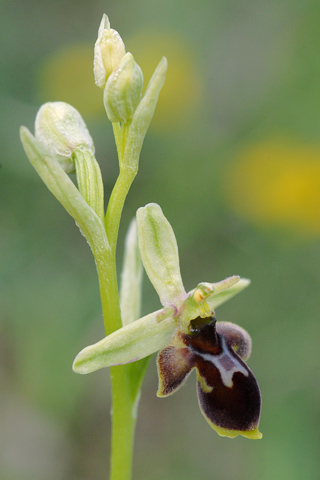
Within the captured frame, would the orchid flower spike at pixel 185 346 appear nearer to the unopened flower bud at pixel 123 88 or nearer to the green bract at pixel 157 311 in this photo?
the green bract at pixel 157 311

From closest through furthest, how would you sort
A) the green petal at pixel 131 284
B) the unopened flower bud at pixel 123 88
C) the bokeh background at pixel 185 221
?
the unopened flower bud at pixel 123 88
the green petal at pixel 131 284
the bokeh background at pixel 185 221

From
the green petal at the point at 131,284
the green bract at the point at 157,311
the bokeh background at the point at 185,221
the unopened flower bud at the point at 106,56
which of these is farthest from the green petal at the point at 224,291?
the bokeh background at the point at 185,221

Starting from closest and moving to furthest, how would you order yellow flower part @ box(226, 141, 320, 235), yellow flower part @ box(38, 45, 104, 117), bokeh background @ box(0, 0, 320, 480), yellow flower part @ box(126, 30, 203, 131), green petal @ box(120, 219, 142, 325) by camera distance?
1. green petal @ box(120, 219, 142, 325)
2. bokeh background @ box(0, 0, 320, 480)
3. yellow flower part @ box(226, 141, 320, 235)
4. yellow flower part @ box(38, 45, 104, 117)
5. yellow flower part @ box(126, 30, 203, 131)

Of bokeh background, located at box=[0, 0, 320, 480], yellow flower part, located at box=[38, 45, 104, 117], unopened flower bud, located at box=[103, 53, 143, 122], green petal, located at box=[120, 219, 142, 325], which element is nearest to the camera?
unopened flower bud, located at box=[103, 53, 143, 122]

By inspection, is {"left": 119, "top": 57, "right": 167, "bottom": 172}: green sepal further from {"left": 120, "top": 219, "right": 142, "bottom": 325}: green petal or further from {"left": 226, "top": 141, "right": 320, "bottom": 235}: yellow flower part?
{"left": 226, "top": 141, "right": 320, "bottom": 235}: yellow flower part

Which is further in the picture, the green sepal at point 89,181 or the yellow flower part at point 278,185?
the yellow flower part at point 278,185

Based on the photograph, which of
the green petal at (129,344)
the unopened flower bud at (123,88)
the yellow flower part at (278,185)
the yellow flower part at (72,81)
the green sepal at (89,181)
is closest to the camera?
the green petal at (129,344)

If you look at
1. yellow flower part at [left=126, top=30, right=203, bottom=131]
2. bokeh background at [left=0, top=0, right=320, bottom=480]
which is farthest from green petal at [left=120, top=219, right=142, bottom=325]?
yellow flower part at [left=126, top=30, right=203, bottom=131]
